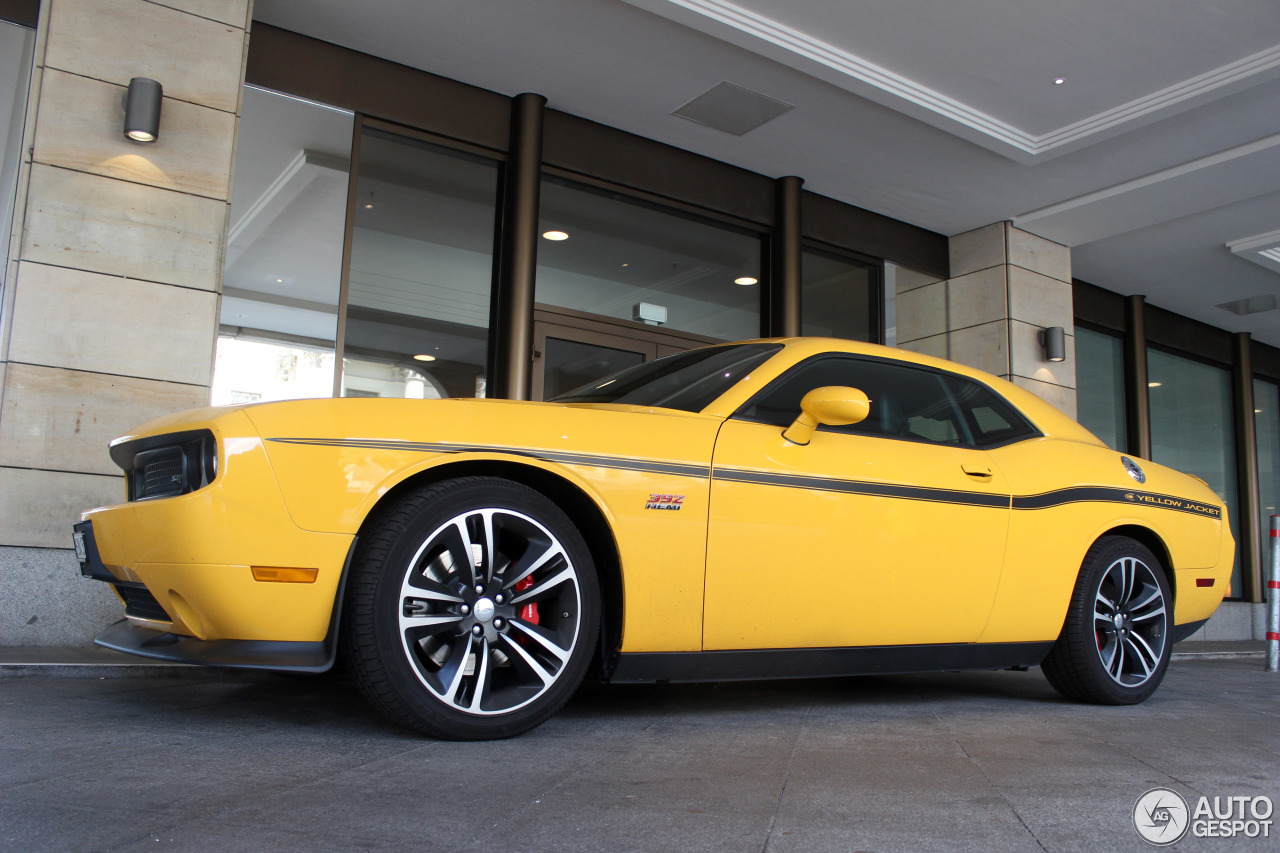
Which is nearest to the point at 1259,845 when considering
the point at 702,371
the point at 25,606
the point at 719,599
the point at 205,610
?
the point at 719,599

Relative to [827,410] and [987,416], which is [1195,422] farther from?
[827,410]

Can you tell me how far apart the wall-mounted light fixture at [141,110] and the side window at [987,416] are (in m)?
4.45

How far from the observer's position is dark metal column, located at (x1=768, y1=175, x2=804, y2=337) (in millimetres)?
8844

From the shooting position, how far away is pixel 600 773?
216cm

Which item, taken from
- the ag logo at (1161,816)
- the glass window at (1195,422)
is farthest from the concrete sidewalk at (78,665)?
the glass window at (1195,422)

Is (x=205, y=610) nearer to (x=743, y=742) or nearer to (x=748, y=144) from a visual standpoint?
(x=743, y=742)

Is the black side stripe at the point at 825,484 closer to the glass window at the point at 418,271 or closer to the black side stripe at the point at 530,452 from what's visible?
the black side stripe at the point at 530,452

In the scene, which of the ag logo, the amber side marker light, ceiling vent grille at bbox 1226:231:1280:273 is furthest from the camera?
ceiling vent grille at bbox 1226:231:1280:273

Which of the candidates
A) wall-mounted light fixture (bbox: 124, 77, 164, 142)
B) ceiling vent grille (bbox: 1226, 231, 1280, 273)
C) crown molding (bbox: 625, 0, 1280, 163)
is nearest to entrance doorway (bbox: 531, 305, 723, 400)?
crown molding (bbox: 625, 0, 1280, 163)

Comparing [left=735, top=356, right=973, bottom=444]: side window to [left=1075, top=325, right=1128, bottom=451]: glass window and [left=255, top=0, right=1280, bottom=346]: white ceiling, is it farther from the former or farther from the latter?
[left=1075, top=325, right=1128, bottom=451]: glass window

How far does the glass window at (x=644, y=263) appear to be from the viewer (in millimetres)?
7926

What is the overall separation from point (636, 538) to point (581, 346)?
5.35 metres

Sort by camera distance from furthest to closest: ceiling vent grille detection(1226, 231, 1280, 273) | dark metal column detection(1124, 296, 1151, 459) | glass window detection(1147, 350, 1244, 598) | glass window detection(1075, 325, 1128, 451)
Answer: glass window detection(1147, 350, 1244, 598)
dark metal column detection(1124, 296, 1151, 459)
glass window detection(1075, 325, 1128, 451)
ceiling vent grille detection(1226, 231, 1280, 273)

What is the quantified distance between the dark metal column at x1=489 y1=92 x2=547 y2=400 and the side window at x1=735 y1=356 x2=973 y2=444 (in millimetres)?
3728
